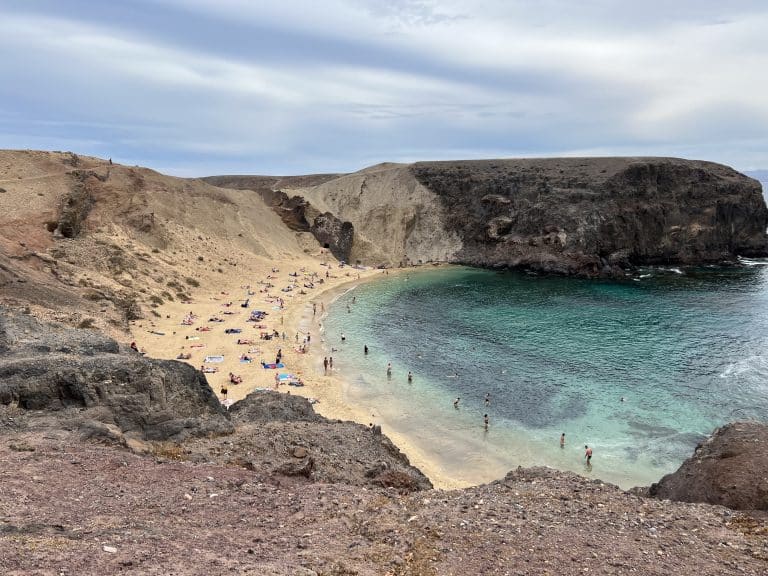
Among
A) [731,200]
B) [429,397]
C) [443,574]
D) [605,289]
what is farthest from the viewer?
[731,200]

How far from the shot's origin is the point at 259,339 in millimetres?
42281

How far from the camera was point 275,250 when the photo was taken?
7638 cm

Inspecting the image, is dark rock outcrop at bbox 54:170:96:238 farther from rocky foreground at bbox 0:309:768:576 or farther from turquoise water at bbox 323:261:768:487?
rocky foreground at bbox 0:309:768:576

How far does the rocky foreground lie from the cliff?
68.1 metres

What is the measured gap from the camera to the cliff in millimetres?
80938

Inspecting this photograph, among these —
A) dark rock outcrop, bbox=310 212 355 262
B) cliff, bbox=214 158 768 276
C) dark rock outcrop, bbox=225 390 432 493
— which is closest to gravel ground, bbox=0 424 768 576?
dark rock outcrop, bbox=225 390 432 493

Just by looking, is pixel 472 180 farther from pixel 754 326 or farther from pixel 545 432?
pixel 545 432

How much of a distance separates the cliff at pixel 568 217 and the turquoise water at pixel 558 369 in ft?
57.8

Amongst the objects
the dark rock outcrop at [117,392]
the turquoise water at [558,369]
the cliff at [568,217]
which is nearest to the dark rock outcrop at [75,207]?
the turquoise water at [558,369]

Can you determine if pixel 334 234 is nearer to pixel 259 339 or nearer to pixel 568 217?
pixel 568 217

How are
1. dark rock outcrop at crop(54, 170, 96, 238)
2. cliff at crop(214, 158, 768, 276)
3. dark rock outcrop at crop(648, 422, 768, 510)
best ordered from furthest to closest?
cliff at crop(214, 158, 768, 276)
dark rock outcrop at crop(54, 170, 96, 238)
dark rock outcrop at crop(648, 422, 768, 510)

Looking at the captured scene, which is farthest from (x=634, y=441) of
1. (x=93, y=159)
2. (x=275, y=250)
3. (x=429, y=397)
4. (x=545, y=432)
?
(x=93, y=159)

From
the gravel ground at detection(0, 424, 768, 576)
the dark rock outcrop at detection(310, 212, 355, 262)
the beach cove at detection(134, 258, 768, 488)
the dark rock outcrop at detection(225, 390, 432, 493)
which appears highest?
the dark rock outcrop at detection(310, 212, 355, 262)

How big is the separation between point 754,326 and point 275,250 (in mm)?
61628
